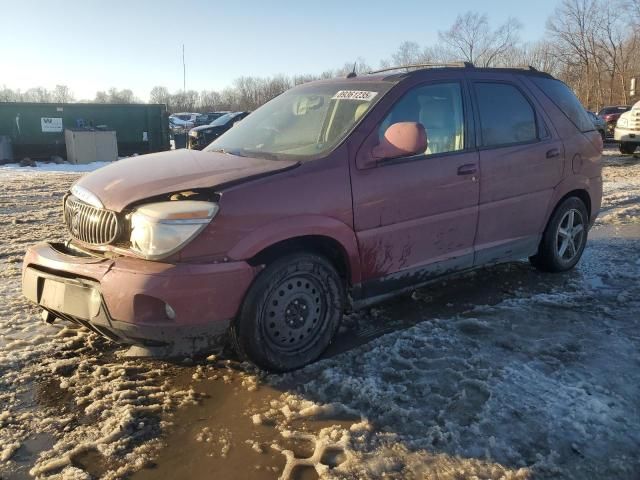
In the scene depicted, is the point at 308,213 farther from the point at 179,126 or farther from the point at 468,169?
the point at 179,126

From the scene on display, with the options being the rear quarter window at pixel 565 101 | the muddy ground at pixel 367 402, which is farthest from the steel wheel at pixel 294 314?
the rear quarter window at pixel 565 101

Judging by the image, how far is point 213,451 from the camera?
2.57 metres

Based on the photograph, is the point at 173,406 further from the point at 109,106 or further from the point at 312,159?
the point at 109,106

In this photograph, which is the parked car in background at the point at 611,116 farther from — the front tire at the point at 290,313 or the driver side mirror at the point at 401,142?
the front tire at the point at 290,313

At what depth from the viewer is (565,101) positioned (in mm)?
4973

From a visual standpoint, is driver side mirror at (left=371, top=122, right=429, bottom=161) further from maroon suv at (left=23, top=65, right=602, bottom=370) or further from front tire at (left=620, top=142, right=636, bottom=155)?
front tire at (left=620, top=142, right=636, bottom=155)

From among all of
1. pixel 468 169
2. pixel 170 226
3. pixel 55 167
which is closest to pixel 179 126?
pixel 55 167

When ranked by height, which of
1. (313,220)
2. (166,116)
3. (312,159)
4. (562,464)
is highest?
(166,116)

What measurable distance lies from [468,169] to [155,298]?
243 cm

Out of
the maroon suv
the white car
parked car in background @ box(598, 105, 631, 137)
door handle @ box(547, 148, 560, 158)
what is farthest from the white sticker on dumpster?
parked car in background @ box(598, 105, 631, 137)

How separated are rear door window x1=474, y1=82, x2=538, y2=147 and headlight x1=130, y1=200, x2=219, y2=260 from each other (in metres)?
2.37

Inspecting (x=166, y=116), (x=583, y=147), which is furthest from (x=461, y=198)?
(x=166, y=116)

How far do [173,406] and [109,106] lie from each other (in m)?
18.3

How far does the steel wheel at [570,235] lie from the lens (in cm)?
506
